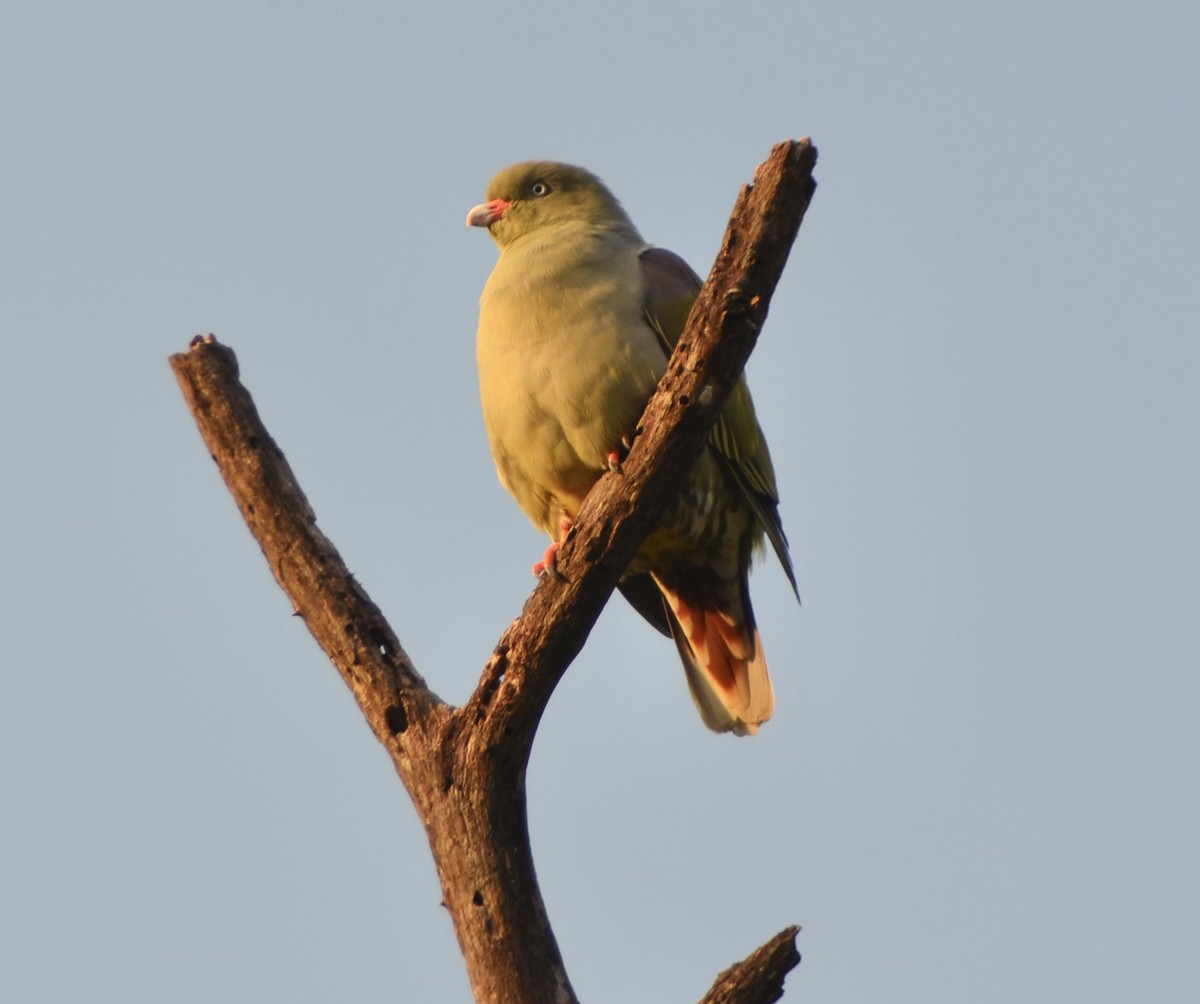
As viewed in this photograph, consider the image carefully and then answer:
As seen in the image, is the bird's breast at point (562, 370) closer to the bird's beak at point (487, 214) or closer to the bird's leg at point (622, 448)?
the bird's leg at point (622, 448)

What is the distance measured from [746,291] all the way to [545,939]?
5.74 feet

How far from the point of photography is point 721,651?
5.96 m

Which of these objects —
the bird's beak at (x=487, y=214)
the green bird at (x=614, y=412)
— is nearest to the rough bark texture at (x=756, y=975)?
the green bird at (x=614, y=412)

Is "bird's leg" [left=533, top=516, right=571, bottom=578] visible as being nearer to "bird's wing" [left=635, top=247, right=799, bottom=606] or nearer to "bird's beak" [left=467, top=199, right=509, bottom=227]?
"bird's wing" [left=635, top=247, right=799, bottom=606]

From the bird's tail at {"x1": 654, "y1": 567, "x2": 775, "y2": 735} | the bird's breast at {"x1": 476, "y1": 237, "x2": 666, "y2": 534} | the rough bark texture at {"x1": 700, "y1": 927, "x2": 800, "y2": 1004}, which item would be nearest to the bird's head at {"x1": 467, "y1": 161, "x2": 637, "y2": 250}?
the bird's breast at {"x1": 476, "y1": 237, "x2": 666, "y2": 534}

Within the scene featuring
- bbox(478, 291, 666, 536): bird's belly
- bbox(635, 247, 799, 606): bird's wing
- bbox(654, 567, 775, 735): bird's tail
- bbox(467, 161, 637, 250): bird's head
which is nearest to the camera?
bbox(478, 291, 666, 536): bird's belly

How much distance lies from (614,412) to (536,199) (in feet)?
4.96

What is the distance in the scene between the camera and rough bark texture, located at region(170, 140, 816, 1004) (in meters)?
3.92

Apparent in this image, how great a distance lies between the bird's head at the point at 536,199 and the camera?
20.4 ft

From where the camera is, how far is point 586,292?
535 centimetres

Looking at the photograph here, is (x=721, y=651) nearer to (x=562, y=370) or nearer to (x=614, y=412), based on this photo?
(x=614, y=412)

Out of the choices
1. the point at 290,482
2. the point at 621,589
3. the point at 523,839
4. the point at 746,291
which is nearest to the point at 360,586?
the point at 290,482

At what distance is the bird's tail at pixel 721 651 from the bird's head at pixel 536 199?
1.43 meters

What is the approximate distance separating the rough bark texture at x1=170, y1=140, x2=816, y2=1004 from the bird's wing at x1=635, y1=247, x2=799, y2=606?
1229 mm
